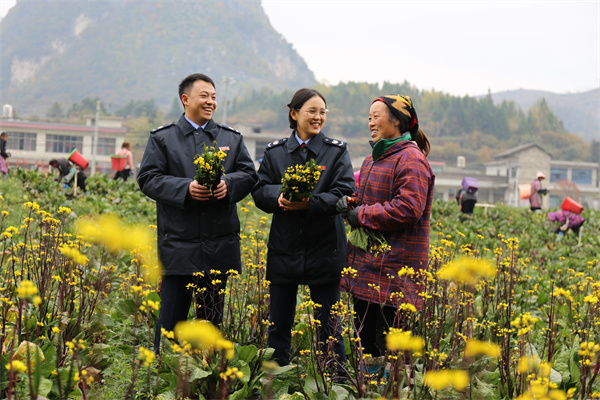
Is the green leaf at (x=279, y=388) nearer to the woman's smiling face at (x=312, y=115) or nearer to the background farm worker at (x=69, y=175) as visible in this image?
the woman's smiling face at (x=312, y=115)

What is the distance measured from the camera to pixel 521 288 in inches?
245

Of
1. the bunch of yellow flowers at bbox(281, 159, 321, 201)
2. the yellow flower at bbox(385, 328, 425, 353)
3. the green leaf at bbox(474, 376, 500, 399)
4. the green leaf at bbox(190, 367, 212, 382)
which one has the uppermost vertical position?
the bunch of yellow flowers at bbox(281, 159, 321, 201)

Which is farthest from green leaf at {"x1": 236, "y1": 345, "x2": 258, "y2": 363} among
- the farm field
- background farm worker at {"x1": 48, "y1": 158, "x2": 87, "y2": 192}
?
background farm worker at {"x1": 48, "y1": 158, "x2": 87, "y2": 192}

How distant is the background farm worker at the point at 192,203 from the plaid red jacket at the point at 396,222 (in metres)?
0.81

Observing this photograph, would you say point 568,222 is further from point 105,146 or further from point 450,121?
point 450,121

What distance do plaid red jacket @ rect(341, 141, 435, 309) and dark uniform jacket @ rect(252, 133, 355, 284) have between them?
20 centimetres

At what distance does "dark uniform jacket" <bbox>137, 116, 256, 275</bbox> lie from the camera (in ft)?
11.7

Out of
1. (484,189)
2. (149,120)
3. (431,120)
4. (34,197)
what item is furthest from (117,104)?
(34,197)

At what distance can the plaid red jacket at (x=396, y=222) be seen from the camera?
3197 millimetres

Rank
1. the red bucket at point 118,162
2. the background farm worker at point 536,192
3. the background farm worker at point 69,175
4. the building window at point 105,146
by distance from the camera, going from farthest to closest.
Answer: the building window at point 105,146 < the background farm worker at point 536,192 < the red bucket at point 118,162 < the background farm worker at point 69,175

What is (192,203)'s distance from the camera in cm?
361

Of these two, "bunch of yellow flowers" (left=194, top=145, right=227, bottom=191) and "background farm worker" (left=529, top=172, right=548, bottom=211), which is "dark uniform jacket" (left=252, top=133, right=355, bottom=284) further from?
"background farm worker" (left=529, top=172, right=548, bottom=211)

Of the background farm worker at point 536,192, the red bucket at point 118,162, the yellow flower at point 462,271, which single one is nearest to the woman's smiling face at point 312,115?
the yellow flower at point 462,271

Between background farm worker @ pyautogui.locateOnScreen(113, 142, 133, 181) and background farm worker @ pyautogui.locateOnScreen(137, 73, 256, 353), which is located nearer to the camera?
background farm worker @ pyautogui.locateOnScreen(137, 73, 256, 353)
